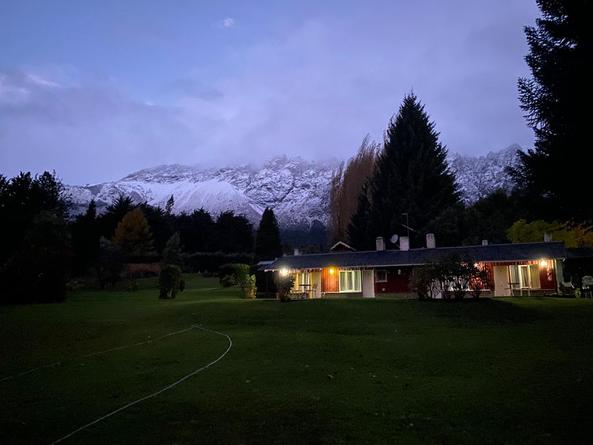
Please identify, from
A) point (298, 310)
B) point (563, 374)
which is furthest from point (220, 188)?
point (563, 374)

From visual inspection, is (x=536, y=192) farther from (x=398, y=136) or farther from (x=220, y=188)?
(x=220, y=188)

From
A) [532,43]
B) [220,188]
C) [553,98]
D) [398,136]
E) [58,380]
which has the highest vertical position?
[220,188]

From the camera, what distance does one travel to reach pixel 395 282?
30.7 meters

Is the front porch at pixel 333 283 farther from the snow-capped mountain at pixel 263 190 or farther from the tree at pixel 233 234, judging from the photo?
the snow-capped mountain at pixel 263 190

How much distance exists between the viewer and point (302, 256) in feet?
113

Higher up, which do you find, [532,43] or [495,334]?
[532,43]

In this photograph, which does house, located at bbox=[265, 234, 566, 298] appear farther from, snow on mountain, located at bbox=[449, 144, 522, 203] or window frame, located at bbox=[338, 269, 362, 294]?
snow on mountain, located at bbox=[449, 144, 522, 203]

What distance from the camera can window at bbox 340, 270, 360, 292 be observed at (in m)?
32.2

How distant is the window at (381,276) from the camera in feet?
102

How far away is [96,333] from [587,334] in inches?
587

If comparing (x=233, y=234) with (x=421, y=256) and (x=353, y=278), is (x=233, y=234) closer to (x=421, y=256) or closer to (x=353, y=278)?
(x=353, y=278)

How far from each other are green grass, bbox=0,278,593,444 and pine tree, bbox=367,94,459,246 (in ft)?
96.6

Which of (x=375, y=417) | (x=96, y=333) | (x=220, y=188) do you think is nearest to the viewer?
(x=375, y=417)

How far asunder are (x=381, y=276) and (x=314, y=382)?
23944 mm
